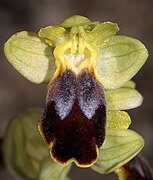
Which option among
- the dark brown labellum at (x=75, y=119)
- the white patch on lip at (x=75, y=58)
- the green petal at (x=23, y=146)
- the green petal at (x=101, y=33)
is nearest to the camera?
the dark brown labellum at (x=75, y=119)

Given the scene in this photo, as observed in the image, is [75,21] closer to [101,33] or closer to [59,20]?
[101,33]

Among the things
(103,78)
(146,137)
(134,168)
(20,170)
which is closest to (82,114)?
(103,78)

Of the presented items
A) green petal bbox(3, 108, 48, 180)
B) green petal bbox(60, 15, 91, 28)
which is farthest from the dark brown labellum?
green petal bbox(3, 108, 48, 180)

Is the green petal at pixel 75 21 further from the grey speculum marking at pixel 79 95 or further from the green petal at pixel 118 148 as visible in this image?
the green petal at pixel 118 148

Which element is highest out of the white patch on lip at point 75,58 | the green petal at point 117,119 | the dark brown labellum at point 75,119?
the white patch on lip at point 75,58

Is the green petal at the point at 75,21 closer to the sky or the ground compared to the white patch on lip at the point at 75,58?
closer to the sky

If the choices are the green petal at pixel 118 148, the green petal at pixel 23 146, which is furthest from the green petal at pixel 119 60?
the green petal at pixel 23 146

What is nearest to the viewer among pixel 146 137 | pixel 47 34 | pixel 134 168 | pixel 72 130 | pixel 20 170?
A: pixel 72 130

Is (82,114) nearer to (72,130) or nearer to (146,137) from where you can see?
(72,130)
